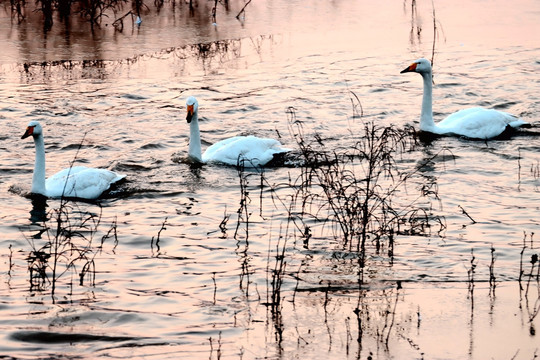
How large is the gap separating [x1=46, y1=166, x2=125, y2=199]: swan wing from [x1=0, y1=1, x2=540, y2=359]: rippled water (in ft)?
0.53

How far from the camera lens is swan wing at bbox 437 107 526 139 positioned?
13.0 meters

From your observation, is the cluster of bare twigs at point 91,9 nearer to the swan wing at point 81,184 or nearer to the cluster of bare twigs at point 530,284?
the swan wing at point 81,184

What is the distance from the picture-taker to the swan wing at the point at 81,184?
10375 millimetres

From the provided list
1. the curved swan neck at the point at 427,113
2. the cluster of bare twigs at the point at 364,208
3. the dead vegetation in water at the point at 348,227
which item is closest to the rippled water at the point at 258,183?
the dead vegetation in water at the point at 348,227

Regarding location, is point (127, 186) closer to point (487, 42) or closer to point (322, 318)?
point (322, 318)

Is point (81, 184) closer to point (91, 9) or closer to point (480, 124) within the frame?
point (480, 124)

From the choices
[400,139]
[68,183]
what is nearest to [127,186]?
[68,183]

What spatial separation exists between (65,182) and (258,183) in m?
2.26

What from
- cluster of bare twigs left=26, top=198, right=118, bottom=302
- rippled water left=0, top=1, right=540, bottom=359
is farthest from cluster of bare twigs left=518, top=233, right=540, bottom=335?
cluster of bare twigs left=26, top=198, right=118, bottom=302

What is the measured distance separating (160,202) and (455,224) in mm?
3303

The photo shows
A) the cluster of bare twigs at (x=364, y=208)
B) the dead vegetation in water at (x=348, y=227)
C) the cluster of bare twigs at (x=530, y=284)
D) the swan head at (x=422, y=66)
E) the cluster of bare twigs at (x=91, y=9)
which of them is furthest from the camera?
the cluster of bare twigs at (x=91, y=9)

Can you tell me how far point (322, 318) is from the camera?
6719 millimetres

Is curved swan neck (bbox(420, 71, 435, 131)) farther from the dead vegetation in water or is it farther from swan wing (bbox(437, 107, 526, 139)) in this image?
the dead vegetation in water

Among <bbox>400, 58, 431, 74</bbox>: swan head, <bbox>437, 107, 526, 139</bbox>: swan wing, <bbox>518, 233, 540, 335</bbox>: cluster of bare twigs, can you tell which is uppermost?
<bbox>400, 58, 431, 74</bbox>: swan head
